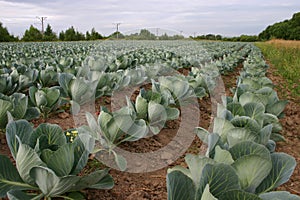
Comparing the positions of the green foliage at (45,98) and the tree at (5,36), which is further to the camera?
the tree at (5,36)

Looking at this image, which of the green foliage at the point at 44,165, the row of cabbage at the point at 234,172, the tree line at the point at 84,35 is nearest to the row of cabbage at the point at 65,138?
the green foliage at the point at 44,165

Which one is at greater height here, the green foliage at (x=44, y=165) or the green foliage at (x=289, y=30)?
the green foliage at (x=289, y=30)

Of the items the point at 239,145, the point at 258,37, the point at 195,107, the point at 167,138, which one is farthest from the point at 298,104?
the point at 258,37

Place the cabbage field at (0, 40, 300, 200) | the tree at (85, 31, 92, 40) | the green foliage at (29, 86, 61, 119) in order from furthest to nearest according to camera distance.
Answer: the tree at (85, 31, 92, 40), the green foliage at (29, 86, 61, 119), the cabbage field at (0, 40, 300, 200)

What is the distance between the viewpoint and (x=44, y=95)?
2752mm

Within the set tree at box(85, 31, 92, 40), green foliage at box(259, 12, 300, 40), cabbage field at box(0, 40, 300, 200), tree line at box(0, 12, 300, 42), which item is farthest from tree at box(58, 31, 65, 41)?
cabbage field at box(0, 40, 300, 200)

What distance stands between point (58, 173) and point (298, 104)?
4.17 meters

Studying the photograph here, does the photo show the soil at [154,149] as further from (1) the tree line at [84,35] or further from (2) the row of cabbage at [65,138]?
(1) the tree line at [84,35]

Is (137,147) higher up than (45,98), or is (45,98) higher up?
(45,98)

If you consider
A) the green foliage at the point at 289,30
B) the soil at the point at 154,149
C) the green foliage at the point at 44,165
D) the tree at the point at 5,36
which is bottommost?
the soil at the point at 154,149

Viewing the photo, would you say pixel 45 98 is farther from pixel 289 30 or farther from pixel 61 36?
pixel 289 30

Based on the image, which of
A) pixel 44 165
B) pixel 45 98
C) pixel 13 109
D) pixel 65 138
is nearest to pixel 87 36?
pixel 45 98

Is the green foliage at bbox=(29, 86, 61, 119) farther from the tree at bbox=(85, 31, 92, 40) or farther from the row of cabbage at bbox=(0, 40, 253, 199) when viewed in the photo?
the tree at bbox=(85, 31, 92, 40)

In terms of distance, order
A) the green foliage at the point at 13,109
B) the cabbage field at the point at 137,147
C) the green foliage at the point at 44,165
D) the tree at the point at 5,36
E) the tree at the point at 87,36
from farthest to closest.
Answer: the tree at the point at 87,36, the tree at the point at 5,36, the green foliage at the point at 13,109, the green foliage at the point at 44,165, the cabbage field at the point at 137,147
